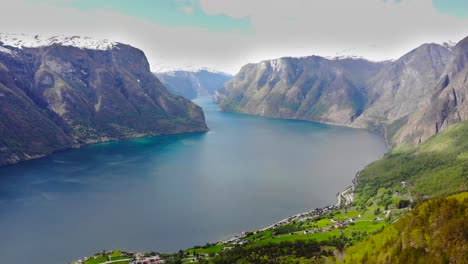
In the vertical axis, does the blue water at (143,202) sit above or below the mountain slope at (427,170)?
below

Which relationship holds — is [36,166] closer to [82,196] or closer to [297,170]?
[82,196]

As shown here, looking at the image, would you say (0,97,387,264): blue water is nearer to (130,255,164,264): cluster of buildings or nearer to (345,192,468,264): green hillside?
(130,255,164,264): cluster of buildings

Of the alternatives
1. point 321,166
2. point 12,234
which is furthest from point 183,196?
point 321,166

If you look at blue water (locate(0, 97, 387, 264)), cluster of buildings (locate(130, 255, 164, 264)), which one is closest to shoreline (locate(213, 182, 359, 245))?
blue water (locate(0, 97, 387, 264))

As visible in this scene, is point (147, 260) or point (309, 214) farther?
point (309, 214)

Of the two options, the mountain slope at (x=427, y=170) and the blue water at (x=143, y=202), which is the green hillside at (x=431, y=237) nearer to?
the blue water at (x=143, y=202)

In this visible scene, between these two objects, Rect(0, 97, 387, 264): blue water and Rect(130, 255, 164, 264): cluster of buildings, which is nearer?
Rect(130, 255, 164, 264): cluster of buildings

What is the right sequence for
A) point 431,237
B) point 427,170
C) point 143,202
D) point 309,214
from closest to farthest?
1. point 431,237
2. point 309,214
3. point 143,202
4. point 427,170

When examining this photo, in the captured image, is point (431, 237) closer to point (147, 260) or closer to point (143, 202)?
point (147, 260)

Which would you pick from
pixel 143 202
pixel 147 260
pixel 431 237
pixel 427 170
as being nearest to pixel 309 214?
pixel 143 202

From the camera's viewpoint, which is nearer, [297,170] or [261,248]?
[261,248]

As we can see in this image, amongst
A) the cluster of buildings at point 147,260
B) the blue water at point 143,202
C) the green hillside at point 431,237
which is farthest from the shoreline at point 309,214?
the green hillside at point 431,237
